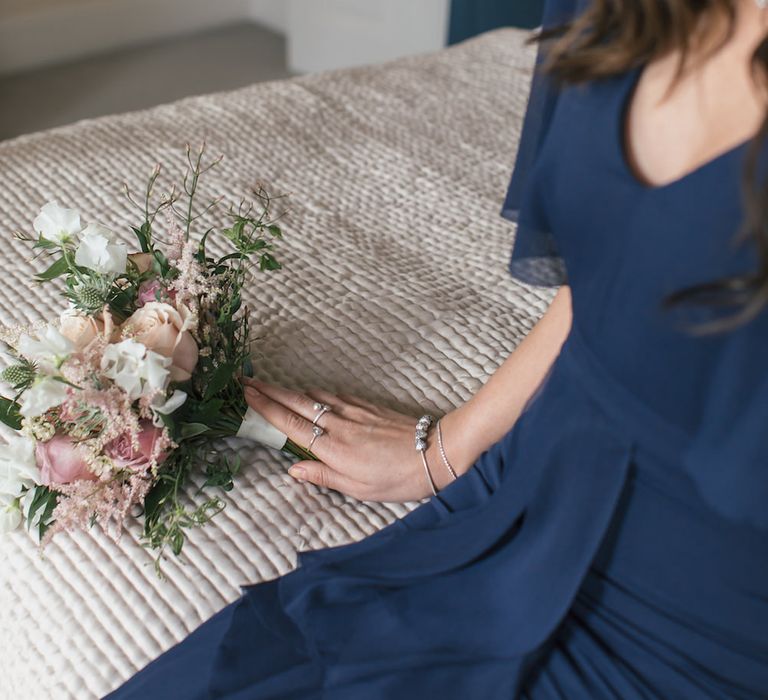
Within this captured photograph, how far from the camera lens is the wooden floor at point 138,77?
382 cm

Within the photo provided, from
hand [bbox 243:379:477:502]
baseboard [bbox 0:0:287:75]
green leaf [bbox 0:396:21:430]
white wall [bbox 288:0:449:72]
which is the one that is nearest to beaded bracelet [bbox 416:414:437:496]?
hand [bbox 243:379:477:502]

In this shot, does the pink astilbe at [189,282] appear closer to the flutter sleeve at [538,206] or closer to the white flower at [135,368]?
the white flower at [135,368]

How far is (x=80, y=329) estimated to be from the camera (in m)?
0.99

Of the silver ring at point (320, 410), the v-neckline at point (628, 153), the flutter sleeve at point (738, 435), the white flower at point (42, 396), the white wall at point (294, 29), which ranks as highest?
the v-neckline at point (628, 153)

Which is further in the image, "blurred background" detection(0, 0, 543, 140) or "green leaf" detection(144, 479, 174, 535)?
"blurred background" detection(0, 0, 543, 140)

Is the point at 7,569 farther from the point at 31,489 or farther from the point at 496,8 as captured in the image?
the point at 496,8

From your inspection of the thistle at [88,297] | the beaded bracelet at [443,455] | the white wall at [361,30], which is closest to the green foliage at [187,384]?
the thistle at [88,297]

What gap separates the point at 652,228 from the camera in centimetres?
69

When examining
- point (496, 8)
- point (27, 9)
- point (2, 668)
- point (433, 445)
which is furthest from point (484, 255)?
point (27, 9)

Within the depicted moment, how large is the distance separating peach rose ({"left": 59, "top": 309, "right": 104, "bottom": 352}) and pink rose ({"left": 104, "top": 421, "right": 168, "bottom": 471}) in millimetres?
105

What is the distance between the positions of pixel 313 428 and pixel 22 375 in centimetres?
32

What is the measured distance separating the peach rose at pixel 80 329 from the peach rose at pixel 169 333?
0.03 metres

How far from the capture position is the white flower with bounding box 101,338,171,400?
3.04 ft

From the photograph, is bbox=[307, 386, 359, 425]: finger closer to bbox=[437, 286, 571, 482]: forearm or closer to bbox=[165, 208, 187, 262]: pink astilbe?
bbox=[437, 286, 571, 482]: forearm
